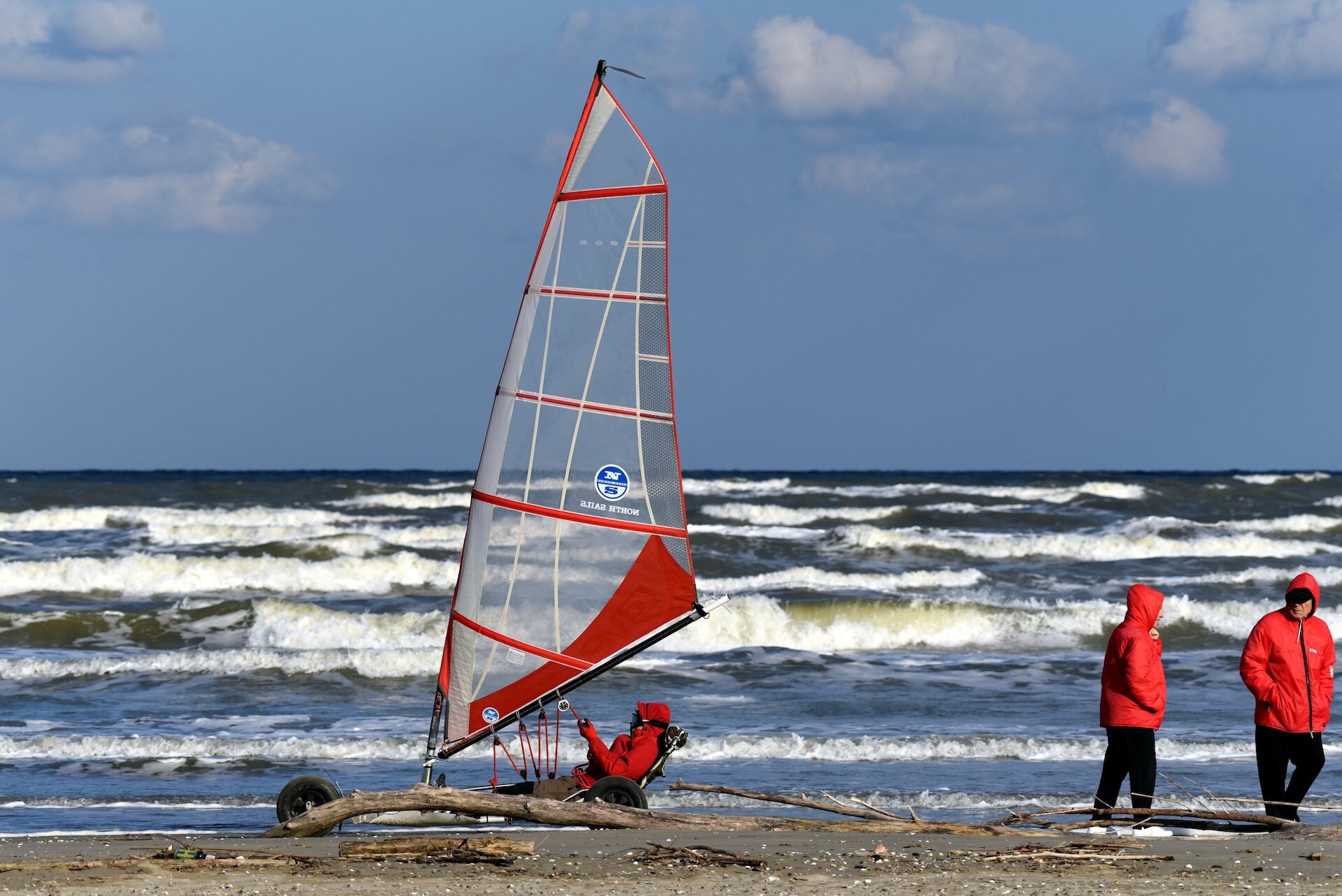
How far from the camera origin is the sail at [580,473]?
7730 mm

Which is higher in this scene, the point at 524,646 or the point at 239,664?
the point at 524,646

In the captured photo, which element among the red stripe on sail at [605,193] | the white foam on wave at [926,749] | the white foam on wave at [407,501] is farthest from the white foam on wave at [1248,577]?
the white foam on wave at [407,501]

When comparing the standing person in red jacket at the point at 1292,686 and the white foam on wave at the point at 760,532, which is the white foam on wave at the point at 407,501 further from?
the standing person in red jacket at the point at 1292,686

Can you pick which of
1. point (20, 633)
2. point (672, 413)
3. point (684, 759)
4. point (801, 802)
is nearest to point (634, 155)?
point (672, 413)

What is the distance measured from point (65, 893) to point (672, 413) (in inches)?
148

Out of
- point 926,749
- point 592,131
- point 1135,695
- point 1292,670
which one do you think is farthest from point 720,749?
point 592,131

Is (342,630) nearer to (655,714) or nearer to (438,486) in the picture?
(655,714)

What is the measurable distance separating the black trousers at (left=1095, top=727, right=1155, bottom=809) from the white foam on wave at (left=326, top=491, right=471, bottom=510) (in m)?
37.1

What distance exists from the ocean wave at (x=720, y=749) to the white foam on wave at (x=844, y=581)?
11.9 metres

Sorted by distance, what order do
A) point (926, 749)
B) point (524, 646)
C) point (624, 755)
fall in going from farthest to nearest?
point (926, 749) < point (524, 646) < point (624, 755)

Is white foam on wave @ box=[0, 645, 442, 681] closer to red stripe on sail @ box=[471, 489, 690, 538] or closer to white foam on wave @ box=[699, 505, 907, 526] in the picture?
red stripe on sail @ box=[471, 489, 690, 538]

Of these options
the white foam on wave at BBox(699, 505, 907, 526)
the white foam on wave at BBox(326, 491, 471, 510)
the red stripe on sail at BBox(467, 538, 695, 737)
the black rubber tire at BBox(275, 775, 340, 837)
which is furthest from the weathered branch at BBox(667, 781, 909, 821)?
the white foam on wave at BBox(326, 491, 471, 510)

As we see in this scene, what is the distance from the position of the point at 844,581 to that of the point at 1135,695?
17.5 m

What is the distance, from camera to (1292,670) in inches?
295
